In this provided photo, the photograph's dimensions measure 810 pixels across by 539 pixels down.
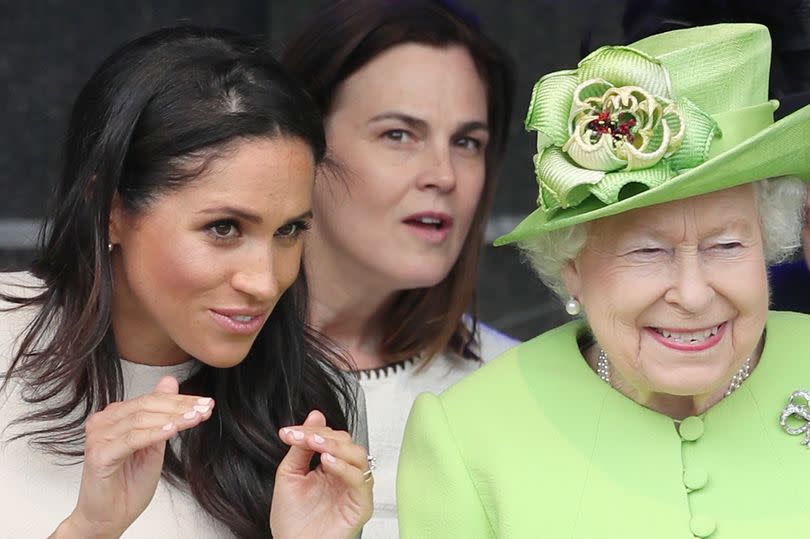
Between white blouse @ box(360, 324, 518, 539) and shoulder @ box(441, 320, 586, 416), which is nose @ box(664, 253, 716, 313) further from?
white blouse @ box(360, 324, 518, 539)

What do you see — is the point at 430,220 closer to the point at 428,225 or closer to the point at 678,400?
the point at 428,225

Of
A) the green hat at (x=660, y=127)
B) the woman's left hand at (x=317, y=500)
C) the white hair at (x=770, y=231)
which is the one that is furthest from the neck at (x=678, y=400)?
the woman's left hand at (x=317, y=500)

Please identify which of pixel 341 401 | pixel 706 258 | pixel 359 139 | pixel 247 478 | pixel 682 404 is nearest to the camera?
pixel 706 258

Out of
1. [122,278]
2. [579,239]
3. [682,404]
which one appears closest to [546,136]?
[579,239]

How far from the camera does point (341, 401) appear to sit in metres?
3.26

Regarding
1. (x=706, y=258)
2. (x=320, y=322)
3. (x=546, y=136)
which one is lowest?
(x=320, y=322)

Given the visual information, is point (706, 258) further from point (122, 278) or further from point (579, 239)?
point (122, 278)

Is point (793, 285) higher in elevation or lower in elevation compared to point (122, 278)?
lower

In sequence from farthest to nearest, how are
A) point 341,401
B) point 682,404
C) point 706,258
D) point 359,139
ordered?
point 359,139 → point 341,401 → point 682,404 → point 706,258

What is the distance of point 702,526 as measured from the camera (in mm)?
2547

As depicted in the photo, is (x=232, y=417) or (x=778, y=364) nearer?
(x=778, y=364)

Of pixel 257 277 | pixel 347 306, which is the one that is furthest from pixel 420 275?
pixel 257 277

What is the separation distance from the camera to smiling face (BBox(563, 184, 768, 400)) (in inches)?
99.7

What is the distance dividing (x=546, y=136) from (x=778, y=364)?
0.58 metres
